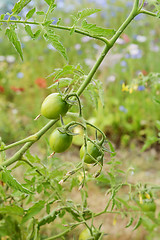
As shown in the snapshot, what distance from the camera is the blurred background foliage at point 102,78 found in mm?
3646

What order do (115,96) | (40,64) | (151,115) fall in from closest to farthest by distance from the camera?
(151,115) → (115,96) → (40,64)

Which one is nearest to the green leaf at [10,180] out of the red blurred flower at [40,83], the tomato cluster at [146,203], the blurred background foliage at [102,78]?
the tomato cluster at [146,203]

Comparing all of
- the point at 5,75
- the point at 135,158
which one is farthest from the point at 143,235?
the point at 5,75

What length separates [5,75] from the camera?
4344mm

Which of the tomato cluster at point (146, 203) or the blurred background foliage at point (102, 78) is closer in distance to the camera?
the tomato cluster at point (146, 203)

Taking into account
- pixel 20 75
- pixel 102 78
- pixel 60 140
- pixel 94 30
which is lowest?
pixel 60 140

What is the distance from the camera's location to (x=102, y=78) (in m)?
4.13

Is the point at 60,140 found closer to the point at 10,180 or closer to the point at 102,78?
the point at 10,180

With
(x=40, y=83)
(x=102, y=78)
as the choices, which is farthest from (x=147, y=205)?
(x=102, y=78)

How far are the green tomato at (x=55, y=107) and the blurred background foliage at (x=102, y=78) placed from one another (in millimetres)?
2183

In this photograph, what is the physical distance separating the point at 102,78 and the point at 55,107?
3.45 meters

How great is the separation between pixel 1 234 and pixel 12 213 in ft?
0.24

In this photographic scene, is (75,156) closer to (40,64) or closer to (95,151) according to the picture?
(40,64)

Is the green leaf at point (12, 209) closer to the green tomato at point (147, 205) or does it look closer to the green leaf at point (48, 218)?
the green leaf at point (48, 218)
